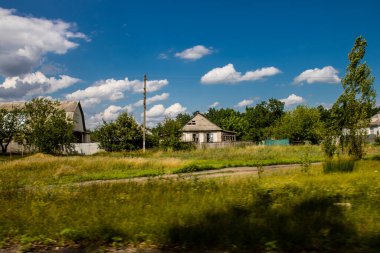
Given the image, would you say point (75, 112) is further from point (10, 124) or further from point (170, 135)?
point (170, 135)

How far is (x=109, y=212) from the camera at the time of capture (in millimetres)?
6422

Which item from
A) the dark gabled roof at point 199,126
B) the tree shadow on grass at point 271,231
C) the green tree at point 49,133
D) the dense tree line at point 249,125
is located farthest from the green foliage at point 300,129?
the tree shadow on grass at point 271,231

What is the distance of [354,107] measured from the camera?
68.1 ft

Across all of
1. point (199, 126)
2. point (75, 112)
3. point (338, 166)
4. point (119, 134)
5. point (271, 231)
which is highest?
point (75, 112)

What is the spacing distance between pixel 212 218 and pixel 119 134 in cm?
4134

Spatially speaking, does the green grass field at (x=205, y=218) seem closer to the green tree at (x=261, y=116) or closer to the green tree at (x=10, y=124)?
the green tree at (x=10, y=124)

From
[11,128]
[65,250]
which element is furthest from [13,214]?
[11,128]

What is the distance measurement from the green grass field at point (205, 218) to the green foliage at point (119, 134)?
37346mm

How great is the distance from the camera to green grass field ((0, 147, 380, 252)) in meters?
4.92

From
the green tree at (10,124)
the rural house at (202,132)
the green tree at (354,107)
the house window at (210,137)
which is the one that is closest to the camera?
the green tree at (354,107)

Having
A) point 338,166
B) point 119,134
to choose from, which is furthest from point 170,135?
point 338,166

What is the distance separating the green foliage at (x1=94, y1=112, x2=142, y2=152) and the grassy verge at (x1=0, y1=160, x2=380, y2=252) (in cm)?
3782

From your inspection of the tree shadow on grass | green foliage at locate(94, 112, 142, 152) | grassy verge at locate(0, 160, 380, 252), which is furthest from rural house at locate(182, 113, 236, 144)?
the tree shadow on grass

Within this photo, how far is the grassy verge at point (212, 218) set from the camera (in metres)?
4.91
